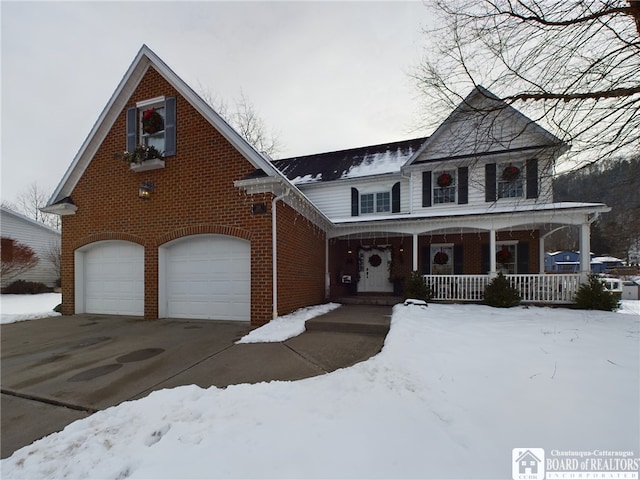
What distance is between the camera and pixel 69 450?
2125 millimetres

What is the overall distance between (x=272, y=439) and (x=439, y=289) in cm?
869

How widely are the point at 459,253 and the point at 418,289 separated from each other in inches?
126

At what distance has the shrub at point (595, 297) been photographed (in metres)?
7.57

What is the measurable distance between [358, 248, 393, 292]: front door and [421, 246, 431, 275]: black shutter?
1406 mm

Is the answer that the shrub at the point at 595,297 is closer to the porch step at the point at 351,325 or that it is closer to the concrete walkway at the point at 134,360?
the concrete walkway at the point at 134,360

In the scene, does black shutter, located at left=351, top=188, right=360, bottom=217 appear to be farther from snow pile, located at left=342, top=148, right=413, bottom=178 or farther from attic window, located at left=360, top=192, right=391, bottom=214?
snow pile, located at left=342, top=148, right=413, bottom=178

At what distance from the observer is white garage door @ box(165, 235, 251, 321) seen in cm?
678

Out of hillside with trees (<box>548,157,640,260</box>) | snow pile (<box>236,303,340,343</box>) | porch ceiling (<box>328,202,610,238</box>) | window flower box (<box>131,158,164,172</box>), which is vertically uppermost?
window flower box (<box>131,158,164,172</box>)

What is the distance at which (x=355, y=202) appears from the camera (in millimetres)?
12133

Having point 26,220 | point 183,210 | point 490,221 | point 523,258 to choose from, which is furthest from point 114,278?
point 26,220

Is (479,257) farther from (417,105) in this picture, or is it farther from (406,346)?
(406,346)

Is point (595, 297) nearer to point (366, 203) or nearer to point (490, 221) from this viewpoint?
point (490, 221)

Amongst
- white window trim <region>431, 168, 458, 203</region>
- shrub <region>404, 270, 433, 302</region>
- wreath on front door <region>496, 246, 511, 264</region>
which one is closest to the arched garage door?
shrub <region>404, 270, 433, 302</region>

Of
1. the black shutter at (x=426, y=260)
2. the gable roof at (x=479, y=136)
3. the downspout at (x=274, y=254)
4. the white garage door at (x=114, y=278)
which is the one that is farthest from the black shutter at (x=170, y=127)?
the black shutter at (x=426, y=260)
